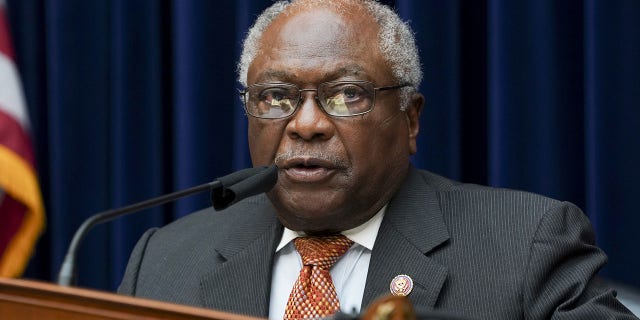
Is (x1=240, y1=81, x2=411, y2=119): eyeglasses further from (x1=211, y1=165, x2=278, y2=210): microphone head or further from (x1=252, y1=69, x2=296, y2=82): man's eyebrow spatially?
(x1=211, y1=165, x2=278, y2=210): microphone head

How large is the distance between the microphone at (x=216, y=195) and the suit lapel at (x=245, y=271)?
0.37 meters

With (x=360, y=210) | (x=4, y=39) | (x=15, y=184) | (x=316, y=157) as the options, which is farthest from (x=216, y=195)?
(x=4, y=39)

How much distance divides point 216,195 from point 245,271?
19.5 inches

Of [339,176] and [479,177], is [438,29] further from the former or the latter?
[339,176]

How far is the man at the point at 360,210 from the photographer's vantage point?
70.8 inches

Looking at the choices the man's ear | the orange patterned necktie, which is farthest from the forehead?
the orange patterned necktie

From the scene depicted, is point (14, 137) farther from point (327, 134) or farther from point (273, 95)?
point (327, 134)

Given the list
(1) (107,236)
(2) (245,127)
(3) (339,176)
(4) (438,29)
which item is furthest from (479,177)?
(1) (107,236)

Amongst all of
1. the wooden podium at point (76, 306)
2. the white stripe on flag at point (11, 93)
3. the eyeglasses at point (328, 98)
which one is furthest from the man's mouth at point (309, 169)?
the white stripe on flag at point (11, 93)

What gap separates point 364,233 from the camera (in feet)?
6.49

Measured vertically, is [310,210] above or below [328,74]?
below

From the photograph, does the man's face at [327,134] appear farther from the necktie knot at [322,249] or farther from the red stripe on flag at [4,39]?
the red stripe on flag at [4,39]

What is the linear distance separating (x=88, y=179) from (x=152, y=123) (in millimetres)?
279

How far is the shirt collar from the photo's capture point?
6.45 feet
